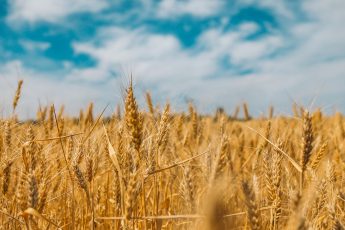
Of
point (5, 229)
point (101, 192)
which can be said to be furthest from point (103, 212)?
point (5, 229)

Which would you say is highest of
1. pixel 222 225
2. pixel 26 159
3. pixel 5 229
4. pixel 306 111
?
pixel 306 111

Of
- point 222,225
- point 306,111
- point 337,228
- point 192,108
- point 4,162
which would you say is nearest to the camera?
point 222,225

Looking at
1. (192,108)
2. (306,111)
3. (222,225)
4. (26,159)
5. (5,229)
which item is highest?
(192,108)

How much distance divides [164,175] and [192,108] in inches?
55.1

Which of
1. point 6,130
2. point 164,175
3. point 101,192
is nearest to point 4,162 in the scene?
point 6,130

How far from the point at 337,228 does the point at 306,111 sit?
473 mm

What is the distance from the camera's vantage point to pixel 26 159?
1763 mm

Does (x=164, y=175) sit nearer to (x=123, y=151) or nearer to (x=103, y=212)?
(x=103, y=212)

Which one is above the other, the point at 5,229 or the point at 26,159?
the point at 26,159

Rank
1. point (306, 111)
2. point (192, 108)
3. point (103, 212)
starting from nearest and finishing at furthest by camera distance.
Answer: point (306, 111), point (103, 212), point (192, 108)

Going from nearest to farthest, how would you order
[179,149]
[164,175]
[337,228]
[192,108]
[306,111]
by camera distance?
[337,228]
[306,111]
[164,175]
[179,149]
[192,108]

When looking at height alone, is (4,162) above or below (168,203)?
above

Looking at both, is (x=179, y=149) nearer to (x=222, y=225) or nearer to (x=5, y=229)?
(x=5, y=229)

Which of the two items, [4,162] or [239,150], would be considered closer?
[4,162]
